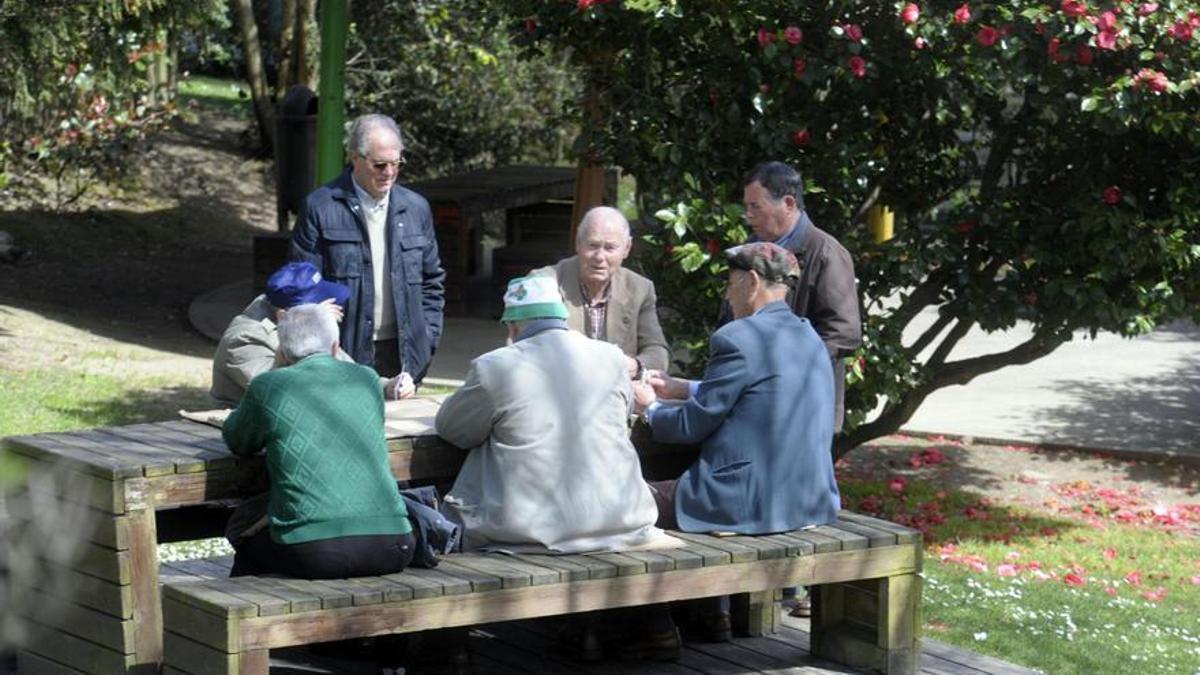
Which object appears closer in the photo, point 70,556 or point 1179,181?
point 70,556

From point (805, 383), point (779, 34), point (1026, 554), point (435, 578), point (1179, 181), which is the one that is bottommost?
point (1026, 554)

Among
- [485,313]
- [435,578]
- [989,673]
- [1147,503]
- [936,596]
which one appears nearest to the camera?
[435,578]

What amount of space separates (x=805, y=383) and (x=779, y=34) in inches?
118

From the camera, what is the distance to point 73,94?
17297 millimetres

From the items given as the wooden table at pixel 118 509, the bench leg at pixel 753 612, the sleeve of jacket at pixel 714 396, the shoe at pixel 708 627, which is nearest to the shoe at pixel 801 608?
the bench leg at pixel 753 612

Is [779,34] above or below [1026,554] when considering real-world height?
above

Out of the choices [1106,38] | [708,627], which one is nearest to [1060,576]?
[1106,38]

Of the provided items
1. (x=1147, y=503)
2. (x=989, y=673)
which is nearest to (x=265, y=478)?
(x=989, y=673)

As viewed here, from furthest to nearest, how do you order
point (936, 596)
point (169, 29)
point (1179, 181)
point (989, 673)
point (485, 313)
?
point (485, 313) → point (169, 29) → point (1179, 181) → point (936, 596) → point (989, 673)

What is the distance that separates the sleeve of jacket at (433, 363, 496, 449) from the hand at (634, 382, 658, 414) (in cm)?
74

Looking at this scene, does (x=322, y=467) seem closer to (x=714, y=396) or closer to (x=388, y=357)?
(x=714, y=396)

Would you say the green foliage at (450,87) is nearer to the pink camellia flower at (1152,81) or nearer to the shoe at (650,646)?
the pink camellia flower at (1152,81)

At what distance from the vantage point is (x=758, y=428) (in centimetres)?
592

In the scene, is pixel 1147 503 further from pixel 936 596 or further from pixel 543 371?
pixel 543 371
